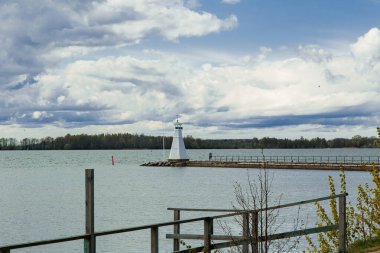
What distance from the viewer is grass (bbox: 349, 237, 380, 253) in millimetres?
14930

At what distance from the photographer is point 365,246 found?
51.8 ft

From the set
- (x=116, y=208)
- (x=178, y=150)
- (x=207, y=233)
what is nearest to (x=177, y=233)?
(x=207, y=233)

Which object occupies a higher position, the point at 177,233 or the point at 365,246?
the point at 177,233

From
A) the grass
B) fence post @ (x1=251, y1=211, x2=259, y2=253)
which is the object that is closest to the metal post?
fence post @ (x1=251, y1=211, x2=259, y2=253)

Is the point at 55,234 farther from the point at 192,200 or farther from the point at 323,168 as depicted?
the point at 323,168

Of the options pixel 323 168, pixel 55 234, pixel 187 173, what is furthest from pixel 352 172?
pixel 55 234

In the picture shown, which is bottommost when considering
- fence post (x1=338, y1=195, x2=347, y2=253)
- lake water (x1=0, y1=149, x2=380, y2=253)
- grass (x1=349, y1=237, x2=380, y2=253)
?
lake water (x1=0, y1=149, x2=380, y2=253)

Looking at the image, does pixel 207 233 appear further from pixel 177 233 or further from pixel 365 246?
pixel 365 246

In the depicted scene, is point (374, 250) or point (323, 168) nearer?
point (374, 250)

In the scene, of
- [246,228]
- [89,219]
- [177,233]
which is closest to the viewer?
[89,219]

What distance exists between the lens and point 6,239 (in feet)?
121

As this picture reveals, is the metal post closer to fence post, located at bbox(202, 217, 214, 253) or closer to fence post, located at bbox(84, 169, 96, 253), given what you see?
fence post, located at bbox(202, 217, 214, 253)

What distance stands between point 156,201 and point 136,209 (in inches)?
344

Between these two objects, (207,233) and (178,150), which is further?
(178,150)
